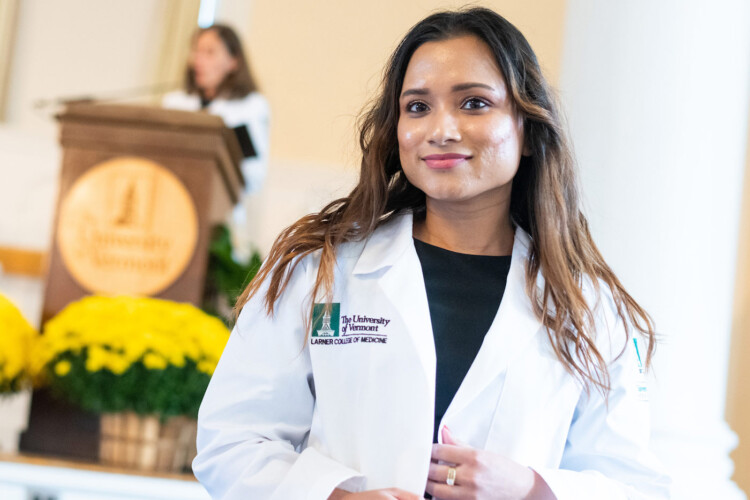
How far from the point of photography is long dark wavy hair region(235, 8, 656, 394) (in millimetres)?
1625

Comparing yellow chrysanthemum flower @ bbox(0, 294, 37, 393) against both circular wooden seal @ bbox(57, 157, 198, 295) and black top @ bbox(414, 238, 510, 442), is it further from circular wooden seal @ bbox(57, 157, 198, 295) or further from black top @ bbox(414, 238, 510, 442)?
black top @ bbox(414, 238, 510, 442)

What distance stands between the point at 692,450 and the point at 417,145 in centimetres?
124

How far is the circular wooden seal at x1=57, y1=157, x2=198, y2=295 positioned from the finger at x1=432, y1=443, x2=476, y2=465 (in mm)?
1575

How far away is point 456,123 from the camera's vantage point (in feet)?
5.23

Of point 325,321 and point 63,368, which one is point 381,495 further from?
point 63,368

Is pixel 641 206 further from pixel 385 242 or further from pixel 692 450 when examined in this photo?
pixel 385 242

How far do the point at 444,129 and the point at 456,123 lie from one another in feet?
0.10

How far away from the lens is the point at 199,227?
292 cm

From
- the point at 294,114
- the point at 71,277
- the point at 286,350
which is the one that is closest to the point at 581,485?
→ the point at 286,350

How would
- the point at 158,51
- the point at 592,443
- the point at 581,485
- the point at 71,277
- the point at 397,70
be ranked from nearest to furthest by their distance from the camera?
the point at 581,485
the point at 592,443
the point at 397,70
the point at 71,277
the point at 158,51

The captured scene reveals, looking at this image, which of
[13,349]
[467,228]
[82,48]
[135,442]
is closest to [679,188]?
[467,228]

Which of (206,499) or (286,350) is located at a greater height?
(286,350)

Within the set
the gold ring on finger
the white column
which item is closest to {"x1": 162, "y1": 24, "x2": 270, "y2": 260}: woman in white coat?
the white column

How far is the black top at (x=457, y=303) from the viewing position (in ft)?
5.18
